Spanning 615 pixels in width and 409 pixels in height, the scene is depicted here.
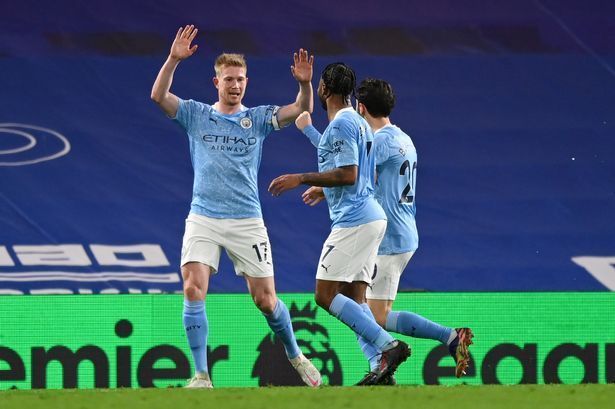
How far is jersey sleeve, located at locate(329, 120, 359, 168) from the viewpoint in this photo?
6.56m

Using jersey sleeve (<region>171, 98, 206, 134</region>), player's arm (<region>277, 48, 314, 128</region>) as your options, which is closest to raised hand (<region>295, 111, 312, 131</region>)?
player's arm (<region>277, 48, 314, 128</region>)

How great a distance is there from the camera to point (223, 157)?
682 centimetres

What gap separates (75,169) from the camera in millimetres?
11023

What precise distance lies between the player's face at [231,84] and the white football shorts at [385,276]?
45.2 inches

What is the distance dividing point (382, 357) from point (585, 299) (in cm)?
313

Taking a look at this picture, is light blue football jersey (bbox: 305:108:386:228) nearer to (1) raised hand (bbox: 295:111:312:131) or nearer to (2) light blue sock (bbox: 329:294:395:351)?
(1) raised hand (bbox: 295:111:312:131)

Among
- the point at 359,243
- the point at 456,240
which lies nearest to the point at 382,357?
the point at 359,243

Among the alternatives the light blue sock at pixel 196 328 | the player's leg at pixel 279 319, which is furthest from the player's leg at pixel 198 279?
the player's leg at pixel 279 319

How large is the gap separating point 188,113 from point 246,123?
0.28 m

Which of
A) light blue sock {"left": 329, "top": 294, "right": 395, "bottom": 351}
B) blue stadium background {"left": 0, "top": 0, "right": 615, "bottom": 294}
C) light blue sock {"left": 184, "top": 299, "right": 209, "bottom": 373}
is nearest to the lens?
light blue sock {"left": 329, "top": 294, "right": 395, "bottom": 351}

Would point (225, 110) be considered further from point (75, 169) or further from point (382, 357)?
point (75, 169)

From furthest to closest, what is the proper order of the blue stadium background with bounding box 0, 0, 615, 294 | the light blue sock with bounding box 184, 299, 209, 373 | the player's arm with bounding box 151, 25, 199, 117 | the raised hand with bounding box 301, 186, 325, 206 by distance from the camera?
the blue stadium background with bounding box 0, 0, 615, 294 < the raised hand with bounding box 301, 186, 325, 206 < the player's arm with bounding box 151, 25, 199, 117 < the light blue sock with bounding box 184, 299, 209, 373

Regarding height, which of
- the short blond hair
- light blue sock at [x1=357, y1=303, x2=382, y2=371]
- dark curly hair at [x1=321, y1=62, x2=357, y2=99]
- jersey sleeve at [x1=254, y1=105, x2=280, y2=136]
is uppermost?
the short blond hair

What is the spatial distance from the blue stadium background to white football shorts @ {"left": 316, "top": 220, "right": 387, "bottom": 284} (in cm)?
409
